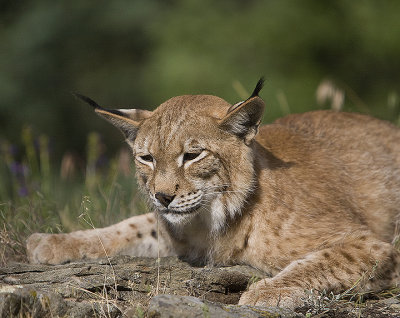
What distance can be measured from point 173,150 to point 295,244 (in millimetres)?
976

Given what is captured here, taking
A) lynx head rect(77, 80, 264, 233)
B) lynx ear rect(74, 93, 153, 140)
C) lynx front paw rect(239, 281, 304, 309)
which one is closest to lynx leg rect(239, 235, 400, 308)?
lynx front paw rect(239, 281, 304, 309)

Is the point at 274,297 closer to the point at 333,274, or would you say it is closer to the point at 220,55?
the point at 333,274

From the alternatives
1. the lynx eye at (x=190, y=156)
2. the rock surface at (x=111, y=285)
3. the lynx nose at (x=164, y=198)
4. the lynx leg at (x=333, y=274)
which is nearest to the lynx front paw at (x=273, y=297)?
the lynx leg at (x=333, y=274)

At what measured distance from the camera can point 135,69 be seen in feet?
58.8

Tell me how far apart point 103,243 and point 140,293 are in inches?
47.5

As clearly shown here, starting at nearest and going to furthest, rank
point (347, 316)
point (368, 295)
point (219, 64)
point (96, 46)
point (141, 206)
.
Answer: point (347, 316), point (368, 295), point (141, 206), point (219, 64), point (96, 46)

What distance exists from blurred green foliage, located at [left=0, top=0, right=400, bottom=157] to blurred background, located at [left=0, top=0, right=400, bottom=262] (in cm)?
2

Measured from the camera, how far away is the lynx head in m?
4.22

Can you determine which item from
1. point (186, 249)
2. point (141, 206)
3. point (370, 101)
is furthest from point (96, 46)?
point (186, 249)

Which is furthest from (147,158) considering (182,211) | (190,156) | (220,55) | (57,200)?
(220,55)

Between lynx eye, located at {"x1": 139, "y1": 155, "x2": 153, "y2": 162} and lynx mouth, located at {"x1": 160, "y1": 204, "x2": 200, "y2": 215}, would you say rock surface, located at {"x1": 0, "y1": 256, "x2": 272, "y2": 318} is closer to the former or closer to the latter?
lynx mouth, located at {"x1": 160, "y1": 204, "x2": 200, "y2": 215}

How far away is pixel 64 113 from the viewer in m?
16.4

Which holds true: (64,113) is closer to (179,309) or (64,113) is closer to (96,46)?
(96,46)

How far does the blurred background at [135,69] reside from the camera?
21.4ft
